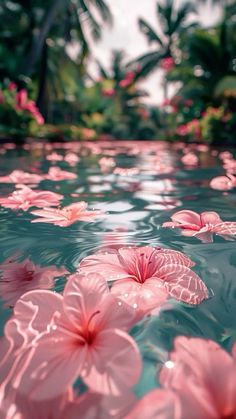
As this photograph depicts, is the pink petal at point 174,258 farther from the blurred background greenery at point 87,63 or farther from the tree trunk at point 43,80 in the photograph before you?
the tree trunk at point 43,80

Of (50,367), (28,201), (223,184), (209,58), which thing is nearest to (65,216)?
(28,201)

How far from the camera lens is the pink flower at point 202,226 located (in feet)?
2.51

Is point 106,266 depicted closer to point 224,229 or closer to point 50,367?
point 50,367

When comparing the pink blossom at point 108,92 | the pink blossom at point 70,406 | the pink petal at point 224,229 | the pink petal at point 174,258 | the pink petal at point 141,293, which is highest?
the pink blossom at point 70,406

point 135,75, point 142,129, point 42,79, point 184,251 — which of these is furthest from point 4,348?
point 142,129

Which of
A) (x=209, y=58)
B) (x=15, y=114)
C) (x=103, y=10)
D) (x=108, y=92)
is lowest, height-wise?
(x=108, y=92)

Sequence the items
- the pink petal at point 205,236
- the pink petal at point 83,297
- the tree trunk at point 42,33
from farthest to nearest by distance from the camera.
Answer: the tree trunk at point 42,33, the pink petal at point 205,236, the pink petal at point 83,297

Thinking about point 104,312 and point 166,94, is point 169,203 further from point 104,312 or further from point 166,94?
point 166,94

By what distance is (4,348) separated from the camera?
0.36m

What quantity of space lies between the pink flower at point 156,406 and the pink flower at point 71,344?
2cm

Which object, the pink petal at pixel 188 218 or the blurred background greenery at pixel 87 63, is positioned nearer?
the pink petal at pixel 188 218

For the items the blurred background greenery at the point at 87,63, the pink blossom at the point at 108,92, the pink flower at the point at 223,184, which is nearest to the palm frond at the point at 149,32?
the blurred background greenery at the point at 87,63

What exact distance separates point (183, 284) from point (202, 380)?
7.5 inches

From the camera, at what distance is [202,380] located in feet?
1.00
